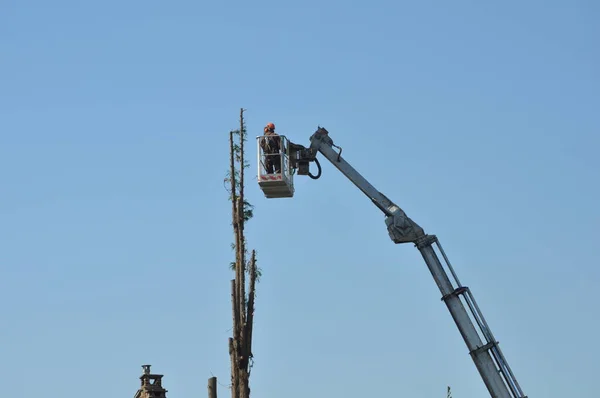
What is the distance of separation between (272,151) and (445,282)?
447 cm

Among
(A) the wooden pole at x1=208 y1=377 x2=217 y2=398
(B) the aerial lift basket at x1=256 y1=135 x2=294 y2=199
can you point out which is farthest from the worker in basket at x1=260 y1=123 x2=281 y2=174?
(A) the wooden pole at x1=208 y1=377 x2=217 y2=398

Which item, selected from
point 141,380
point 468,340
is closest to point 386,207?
point 468,340

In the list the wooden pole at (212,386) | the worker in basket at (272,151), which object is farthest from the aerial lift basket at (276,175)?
the wooden pole at (212,386)

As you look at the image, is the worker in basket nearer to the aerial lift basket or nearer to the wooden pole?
the aerial lift basket

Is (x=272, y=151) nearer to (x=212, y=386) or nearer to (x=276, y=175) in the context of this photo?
(x=276, y=175)

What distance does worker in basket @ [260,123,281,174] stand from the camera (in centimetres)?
2958

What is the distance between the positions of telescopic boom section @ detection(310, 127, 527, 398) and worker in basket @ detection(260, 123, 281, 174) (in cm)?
98

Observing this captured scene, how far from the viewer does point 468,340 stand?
28969mm

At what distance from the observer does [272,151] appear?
29.7m

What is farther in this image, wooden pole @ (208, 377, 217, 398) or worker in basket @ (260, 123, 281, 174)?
wooden pole @ (208, 377, 217, 398)

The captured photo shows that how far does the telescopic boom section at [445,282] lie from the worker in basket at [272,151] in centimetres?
98

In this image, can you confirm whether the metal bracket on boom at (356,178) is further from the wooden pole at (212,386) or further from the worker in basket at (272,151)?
the wooden pole at (212,386)

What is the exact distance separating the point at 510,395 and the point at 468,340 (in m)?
1.38

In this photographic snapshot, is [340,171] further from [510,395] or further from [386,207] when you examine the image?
Answer: [510,395]
